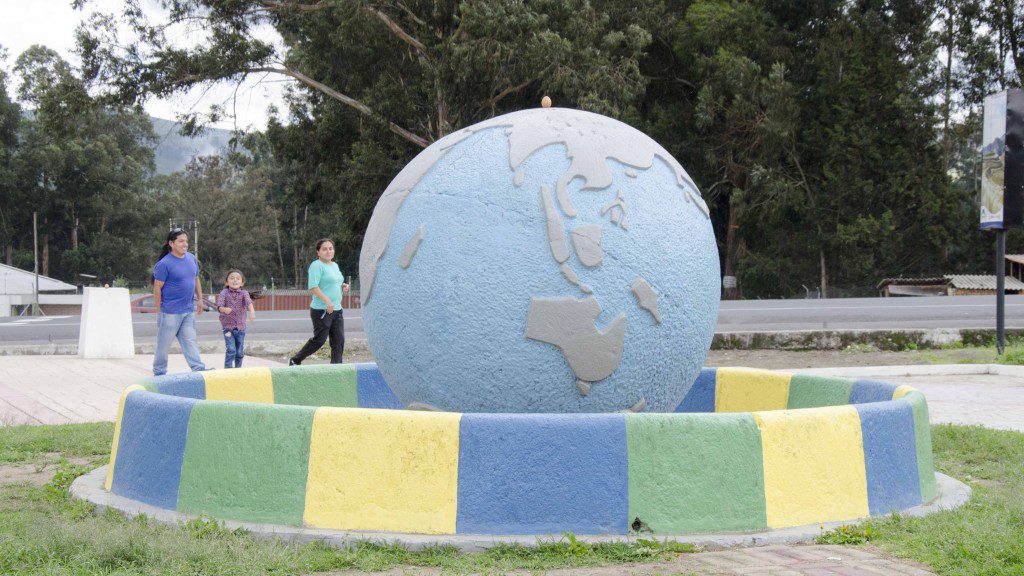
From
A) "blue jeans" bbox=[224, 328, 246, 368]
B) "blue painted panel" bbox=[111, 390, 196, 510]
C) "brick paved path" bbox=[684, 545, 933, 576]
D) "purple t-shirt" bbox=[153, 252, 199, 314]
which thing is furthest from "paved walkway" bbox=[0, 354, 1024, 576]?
"blue painted panel" bbox=[111, 390, 196, 510]

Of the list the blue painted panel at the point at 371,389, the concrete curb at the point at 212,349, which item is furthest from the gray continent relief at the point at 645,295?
the concrete curb at the point at 212,349

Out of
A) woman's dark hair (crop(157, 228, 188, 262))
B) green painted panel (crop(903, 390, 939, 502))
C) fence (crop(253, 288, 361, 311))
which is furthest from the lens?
fence (crop(253, 288, 361, 311))

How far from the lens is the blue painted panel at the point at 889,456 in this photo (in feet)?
16.1

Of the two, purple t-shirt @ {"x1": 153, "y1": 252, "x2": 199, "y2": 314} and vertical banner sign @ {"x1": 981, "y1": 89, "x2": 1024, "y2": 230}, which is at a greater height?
vertical banner sign @ {"x1": 981, "y1": 89, "x2": 1024, "y2": 230}

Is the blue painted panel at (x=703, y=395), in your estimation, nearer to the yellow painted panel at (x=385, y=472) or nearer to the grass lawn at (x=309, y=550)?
the grass lawn at (x=309, y=550)

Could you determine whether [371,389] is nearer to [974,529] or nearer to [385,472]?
[385,472]

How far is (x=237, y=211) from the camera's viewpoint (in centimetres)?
6756

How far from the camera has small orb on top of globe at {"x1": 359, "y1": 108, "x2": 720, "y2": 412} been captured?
5.04 m

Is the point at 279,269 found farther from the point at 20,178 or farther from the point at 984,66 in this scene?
the point at 984,66

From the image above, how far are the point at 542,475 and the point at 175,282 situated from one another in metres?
6.73

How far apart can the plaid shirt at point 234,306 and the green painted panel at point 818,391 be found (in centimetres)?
688

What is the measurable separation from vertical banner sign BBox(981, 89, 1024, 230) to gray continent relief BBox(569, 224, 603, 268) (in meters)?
12.1

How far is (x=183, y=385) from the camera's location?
6.66m

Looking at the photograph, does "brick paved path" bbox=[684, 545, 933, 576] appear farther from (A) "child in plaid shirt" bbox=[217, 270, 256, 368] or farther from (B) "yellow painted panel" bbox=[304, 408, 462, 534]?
(A) "child in plaid shirt" bbox=[217, 270, 256, 368]
